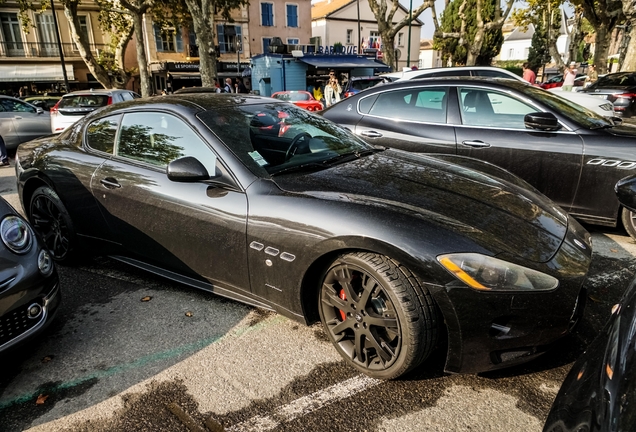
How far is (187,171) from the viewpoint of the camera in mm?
2744

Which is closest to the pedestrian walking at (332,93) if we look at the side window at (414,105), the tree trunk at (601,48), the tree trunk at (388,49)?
the tree trunk at (388,49)

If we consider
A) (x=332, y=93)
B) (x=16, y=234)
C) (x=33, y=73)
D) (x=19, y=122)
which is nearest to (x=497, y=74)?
(x=332, y=93)

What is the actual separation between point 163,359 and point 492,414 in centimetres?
180

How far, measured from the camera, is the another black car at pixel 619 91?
36.1 feet

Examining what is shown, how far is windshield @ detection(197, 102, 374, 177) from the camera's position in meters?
2.88

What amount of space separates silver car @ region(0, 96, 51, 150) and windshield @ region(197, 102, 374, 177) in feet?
30.1

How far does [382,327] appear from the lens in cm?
233

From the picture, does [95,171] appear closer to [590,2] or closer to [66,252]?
[66,252]

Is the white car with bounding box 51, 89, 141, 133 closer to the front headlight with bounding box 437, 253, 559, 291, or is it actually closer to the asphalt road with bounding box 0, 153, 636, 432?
the asphalt road with bounding box 0, 153, 636, 432

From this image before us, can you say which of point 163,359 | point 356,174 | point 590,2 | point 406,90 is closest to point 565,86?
point 590,2

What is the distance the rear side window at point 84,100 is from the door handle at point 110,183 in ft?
25.5

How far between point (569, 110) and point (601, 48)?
1678 centimetres

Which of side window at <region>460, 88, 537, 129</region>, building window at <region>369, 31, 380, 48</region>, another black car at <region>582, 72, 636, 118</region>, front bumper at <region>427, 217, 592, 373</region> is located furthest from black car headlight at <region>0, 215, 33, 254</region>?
building window at <region>369, 31, 380, 48</region>

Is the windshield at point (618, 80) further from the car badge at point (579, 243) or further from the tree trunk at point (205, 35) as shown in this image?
the tree trunk at point (205, 35)
